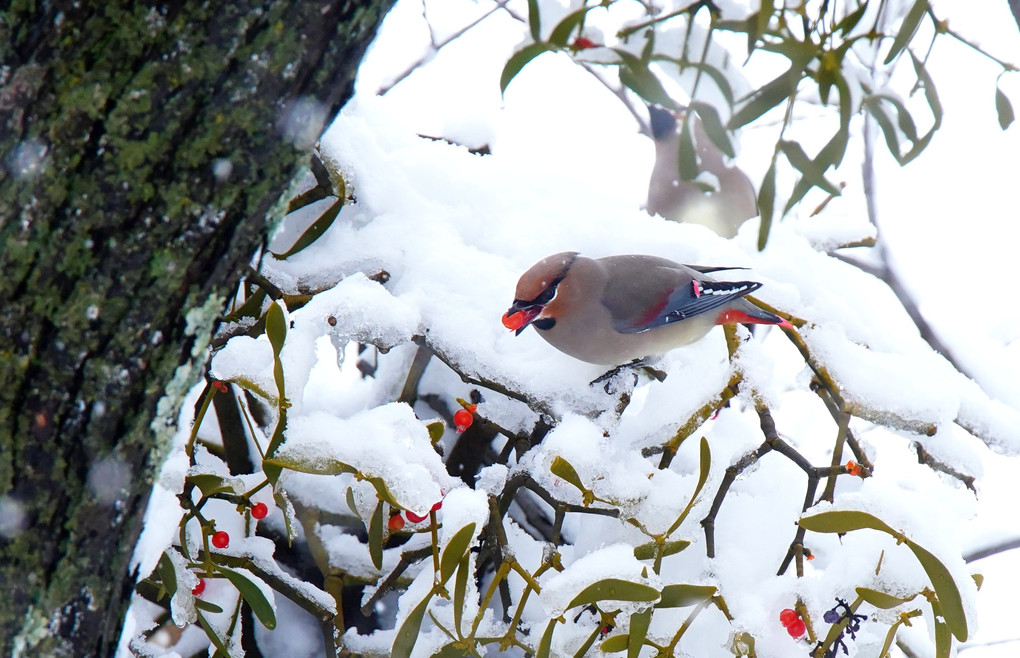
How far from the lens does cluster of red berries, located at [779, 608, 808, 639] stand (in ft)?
2.78

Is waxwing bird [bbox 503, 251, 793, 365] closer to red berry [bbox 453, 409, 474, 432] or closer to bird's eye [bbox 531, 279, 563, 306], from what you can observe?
bird's eye [bbox 531, 279, 563, 306]

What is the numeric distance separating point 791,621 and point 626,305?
2.27 feet

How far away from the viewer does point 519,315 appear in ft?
3.72

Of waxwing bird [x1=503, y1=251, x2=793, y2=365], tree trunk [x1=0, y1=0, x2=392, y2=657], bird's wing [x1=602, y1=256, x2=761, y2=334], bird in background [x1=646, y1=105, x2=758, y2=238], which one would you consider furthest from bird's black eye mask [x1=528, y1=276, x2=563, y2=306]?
bird in background [x1=646, y1=105, x2=758, y2=238]

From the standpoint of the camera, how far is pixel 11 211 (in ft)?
1.67

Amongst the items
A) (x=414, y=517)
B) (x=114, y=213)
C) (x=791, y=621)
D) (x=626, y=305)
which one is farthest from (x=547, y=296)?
(x=114, y=213)

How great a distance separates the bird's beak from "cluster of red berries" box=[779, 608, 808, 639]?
0.49 m

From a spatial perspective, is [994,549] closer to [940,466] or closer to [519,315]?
[940,466]

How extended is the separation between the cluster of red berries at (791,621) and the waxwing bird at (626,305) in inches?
19.3

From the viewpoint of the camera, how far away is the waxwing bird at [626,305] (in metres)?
1.25

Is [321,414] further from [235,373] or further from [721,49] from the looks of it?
[721,49]

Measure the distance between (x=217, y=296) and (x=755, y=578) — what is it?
2.19 ft

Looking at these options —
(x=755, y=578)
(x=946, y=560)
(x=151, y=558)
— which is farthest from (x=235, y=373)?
(x=946, y=560)

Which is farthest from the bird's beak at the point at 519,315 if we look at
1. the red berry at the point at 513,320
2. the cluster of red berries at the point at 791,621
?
the cluster of red berries at the point at 791,621
